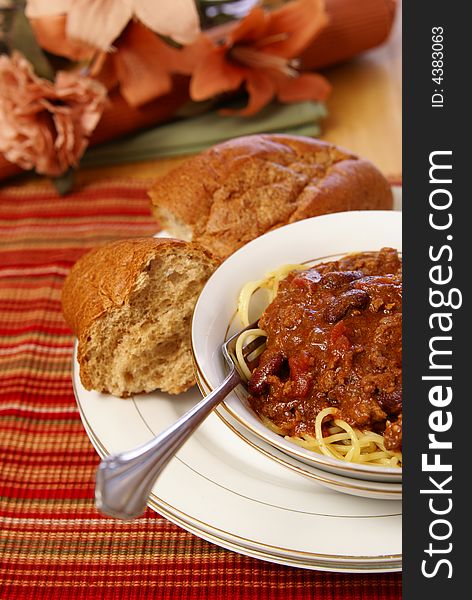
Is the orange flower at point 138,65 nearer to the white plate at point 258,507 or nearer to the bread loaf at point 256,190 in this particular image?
the bread loaf at point 256,190

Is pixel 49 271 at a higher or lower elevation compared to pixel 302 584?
higher

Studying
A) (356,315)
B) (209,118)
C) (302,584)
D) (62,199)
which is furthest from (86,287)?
(209,118)

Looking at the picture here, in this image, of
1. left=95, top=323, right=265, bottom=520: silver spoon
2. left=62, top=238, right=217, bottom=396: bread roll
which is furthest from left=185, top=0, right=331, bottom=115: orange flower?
left=95, top=323, right=265, bottom=520: silver spoon

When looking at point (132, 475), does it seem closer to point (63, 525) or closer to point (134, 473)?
point (134, 473)

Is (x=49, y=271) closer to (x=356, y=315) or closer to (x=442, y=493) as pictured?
(x=356, y=315)

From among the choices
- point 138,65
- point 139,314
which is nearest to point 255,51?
point 138,65

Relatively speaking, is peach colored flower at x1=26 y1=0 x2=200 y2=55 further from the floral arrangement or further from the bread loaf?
the bread loaf
